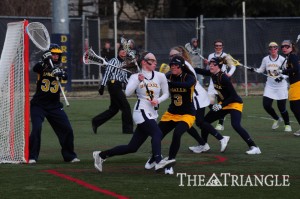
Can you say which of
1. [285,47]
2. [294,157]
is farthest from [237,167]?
[285,47]

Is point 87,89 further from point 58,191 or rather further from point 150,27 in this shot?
point 58,191

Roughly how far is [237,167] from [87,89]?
16.7m

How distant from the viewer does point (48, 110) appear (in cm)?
1267

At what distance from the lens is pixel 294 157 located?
516 inches

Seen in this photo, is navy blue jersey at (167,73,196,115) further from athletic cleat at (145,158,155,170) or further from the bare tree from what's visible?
the bare tree

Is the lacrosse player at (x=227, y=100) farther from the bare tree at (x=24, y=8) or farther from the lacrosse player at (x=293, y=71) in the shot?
the bare tree at (x=24, y=8)

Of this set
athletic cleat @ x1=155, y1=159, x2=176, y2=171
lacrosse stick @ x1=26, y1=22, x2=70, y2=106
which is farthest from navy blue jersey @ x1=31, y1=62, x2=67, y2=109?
athletic cleat @ x1=155, y1=159, x2=176, y2=171

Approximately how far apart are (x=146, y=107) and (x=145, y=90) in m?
0.24

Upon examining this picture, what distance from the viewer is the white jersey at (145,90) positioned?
11.3 metres

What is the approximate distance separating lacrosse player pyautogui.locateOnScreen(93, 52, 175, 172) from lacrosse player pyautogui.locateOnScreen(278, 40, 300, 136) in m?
5.47

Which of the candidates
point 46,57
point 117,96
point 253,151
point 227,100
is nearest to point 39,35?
point 46,57

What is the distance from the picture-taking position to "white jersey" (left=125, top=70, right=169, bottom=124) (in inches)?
444

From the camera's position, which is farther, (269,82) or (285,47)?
(269,82)

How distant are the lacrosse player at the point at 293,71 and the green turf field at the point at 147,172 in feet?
2.30
